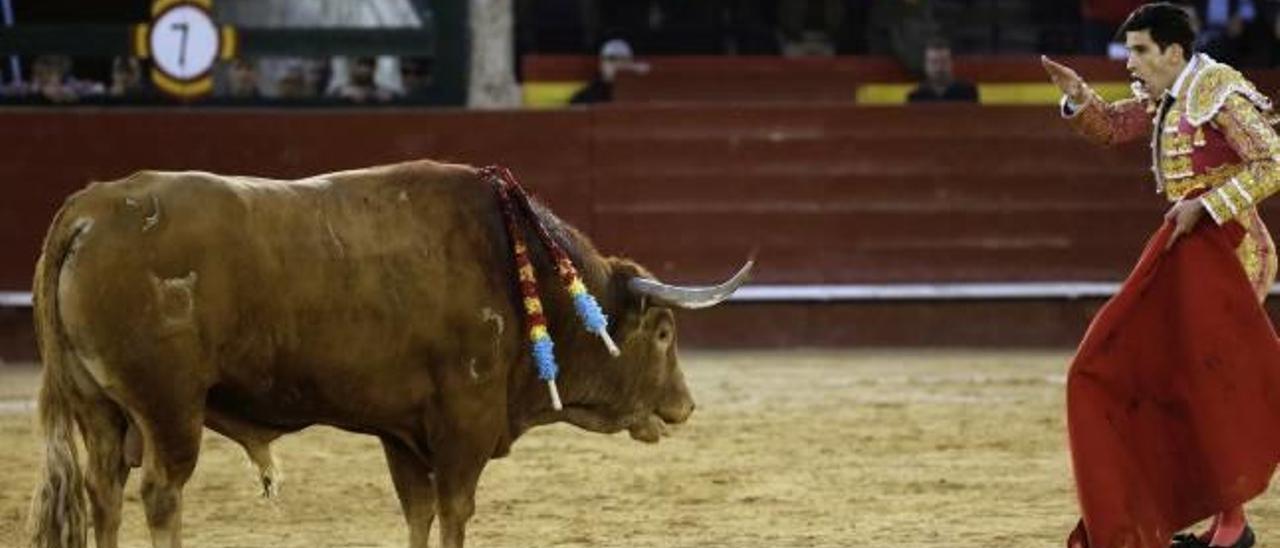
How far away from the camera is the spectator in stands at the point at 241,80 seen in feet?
36.7

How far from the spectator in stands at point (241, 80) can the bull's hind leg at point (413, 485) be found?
20.6 feet

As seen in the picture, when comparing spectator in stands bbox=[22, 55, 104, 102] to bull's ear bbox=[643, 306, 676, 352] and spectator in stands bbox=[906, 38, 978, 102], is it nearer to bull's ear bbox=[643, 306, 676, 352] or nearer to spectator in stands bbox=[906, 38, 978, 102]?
spectator in stands bbox=[906, 38, 978, 102]

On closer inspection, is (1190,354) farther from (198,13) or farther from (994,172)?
(198,13)

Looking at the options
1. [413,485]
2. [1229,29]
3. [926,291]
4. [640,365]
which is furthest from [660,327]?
[1229,29]

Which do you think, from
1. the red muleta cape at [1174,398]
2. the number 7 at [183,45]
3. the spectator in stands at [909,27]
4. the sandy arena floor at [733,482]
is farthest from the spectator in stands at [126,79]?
the red muleta cape at [1174,398]

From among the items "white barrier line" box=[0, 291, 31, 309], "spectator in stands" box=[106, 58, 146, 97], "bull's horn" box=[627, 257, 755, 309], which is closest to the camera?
"bull's horn" box=[627, 257, 755, 309]

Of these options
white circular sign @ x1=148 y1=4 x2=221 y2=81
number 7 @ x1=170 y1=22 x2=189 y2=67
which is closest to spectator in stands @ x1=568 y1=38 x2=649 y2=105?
white circular sign @ x1=148 y1=4 x2=221 y2=81

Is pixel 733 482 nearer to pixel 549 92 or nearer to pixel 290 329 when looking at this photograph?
pixel 290 329

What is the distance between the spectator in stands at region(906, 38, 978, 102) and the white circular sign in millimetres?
3283

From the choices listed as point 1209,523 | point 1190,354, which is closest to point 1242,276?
point 1190,354

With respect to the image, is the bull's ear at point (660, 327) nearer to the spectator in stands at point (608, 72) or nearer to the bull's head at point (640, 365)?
the bull's head at point (640, 365)

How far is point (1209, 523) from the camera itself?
5.80m

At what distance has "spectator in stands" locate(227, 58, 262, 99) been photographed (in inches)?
441

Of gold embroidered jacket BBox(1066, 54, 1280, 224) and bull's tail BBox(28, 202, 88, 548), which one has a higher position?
gold embroidered jacket BBox(1066, 54, 1280, 224)
